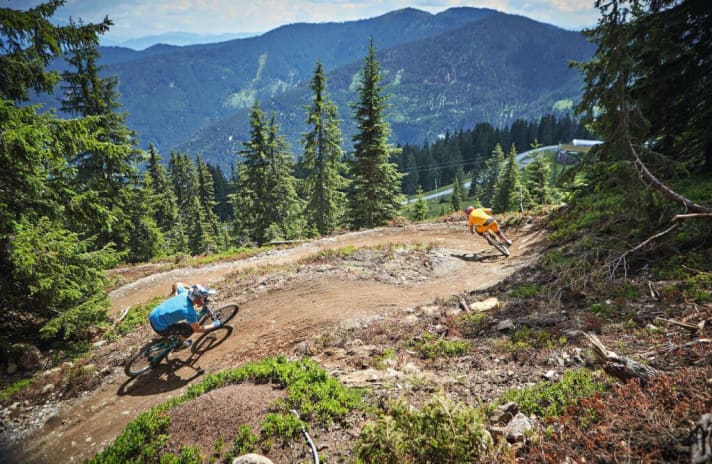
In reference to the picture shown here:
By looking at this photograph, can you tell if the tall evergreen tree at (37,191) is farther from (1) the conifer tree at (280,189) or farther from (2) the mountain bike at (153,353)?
(1) the conifer tree at (280,189)

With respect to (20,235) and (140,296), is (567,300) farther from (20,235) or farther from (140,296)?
(140,296)

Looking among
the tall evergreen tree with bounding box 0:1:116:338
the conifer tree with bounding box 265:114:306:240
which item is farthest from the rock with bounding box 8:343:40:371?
the conifer tree with bounding box 265:114:306:240

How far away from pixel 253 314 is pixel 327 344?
3670 mm

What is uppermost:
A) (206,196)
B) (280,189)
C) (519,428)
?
(280,189)

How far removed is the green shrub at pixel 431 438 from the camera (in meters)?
4.39

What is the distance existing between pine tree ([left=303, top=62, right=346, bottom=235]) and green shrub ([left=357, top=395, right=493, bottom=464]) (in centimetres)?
2608

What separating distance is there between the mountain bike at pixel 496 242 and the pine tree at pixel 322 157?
1687 cm

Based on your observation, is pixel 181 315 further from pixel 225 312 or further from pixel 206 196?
A: pixel 206 196

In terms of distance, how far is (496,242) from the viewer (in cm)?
1591

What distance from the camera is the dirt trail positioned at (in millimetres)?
7777

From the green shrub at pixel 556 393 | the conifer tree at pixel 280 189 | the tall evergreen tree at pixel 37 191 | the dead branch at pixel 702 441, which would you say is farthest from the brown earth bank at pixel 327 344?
the conifer tree at pixel 280 189

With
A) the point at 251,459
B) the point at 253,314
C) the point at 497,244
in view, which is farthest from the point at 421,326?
the point at 497,244

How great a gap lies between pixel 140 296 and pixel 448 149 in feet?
462

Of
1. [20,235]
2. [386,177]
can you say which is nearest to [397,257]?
[20,235]
